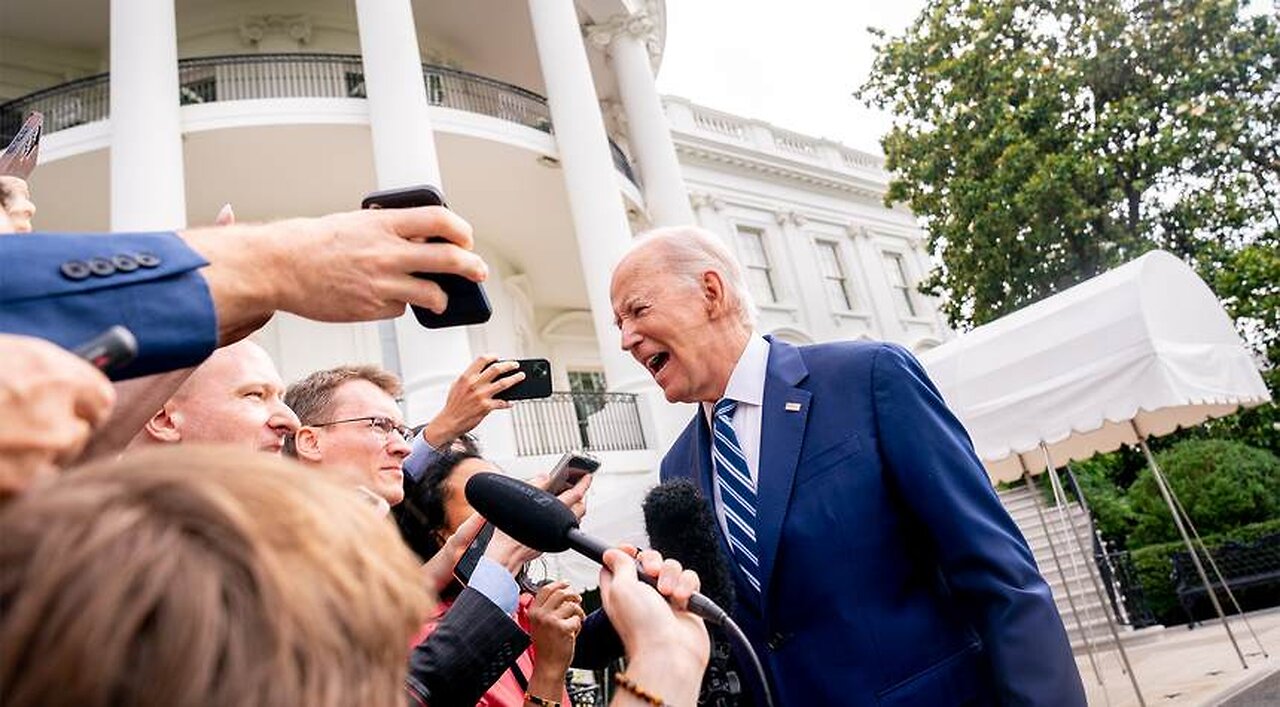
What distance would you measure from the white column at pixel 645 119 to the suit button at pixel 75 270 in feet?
44.0

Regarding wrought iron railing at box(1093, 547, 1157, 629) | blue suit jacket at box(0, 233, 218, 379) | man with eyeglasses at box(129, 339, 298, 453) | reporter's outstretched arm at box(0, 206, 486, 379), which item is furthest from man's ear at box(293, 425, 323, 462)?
wrought iron railing at box(1093, 547, 1157, 629)

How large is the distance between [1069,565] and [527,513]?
1581cm

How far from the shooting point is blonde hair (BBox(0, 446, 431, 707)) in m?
0.51

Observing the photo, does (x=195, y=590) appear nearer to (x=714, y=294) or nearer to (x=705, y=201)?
(x=714, y=294)

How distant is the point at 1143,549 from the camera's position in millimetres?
13422

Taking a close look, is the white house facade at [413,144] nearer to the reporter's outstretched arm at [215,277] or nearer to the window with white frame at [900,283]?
the reporter's outstretched arm at [215,277]

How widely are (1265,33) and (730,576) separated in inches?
686

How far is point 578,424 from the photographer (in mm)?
13062

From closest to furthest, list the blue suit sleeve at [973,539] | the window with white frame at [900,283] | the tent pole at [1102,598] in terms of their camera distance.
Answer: the blue suit sleeve at [973,539] → the tent pole at [1102,598] → the window with white frame at [900,283]

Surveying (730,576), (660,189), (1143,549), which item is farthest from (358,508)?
(1143,549)

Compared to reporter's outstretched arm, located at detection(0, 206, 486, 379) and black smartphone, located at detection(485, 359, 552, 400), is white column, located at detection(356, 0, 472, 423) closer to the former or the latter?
black smartphone, located at detection(485, 359, 552, 400)

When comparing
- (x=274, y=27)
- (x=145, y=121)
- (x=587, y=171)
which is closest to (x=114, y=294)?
(x=145, y=121)

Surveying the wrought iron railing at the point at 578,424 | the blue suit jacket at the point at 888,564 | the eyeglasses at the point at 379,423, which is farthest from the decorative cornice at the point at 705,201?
the blue suit jacket at the point at 888,564

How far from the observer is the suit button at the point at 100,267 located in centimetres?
87
